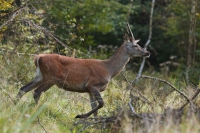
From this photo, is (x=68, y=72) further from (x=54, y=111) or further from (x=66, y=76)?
(x=54, y=111)

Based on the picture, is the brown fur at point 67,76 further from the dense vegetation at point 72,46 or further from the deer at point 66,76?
the dense vegetation at point 72,46

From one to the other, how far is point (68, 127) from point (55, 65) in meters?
1.57

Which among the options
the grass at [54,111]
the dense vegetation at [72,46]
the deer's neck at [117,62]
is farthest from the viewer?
the deer's neck at [117,62]

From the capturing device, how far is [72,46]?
1848cm

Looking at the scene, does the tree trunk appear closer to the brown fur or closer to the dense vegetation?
the dense vegetation

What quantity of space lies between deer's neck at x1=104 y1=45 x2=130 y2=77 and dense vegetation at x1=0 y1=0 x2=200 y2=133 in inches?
23.0

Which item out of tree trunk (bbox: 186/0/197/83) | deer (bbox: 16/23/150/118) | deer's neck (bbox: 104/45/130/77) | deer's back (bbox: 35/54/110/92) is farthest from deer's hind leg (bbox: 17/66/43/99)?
tree trunk (bbox: 186/0/197/83)

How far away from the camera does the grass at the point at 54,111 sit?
19.2ft

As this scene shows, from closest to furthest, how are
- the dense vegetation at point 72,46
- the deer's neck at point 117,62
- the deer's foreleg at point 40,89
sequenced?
the dense vegetation at point 72,46 → the deer's foreleg at point 40,89 → the deer's neck at point 117,62

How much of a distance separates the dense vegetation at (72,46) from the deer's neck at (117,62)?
0.58 meters

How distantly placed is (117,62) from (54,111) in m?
2.10

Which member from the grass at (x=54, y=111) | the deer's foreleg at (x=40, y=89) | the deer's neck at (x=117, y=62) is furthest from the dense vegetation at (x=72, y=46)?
the deer's neck at (x=117, y=62)

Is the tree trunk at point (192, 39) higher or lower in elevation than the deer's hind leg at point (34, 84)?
lower

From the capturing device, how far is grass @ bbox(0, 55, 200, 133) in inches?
231
